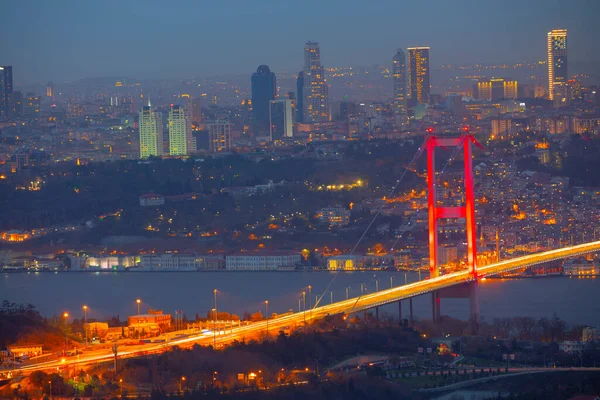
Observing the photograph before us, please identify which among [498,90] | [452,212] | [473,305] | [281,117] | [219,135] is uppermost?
[498,90]

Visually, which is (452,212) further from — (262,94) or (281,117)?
(262,94)

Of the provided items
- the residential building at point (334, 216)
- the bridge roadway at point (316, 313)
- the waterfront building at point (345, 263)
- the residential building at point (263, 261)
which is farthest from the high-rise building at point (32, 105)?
the bridge roadway at point (316, 313)

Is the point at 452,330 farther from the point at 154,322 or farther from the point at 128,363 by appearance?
the point at 128,363

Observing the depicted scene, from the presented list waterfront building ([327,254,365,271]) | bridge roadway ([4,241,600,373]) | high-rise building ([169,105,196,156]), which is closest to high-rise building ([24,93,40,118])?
high-rise building ([169,105,196,156])

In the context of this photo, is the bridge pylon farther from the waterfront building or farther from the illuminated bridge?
the waterfront building

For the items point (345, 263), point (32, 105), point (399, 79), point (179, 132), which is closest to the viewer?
point (345, 263)

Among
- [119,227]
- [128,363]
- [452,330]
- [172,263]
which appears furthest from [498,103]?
[128,363]

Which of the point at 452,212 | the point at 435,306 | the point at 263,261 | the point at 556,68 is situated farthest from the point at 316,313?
the point at 556,68
